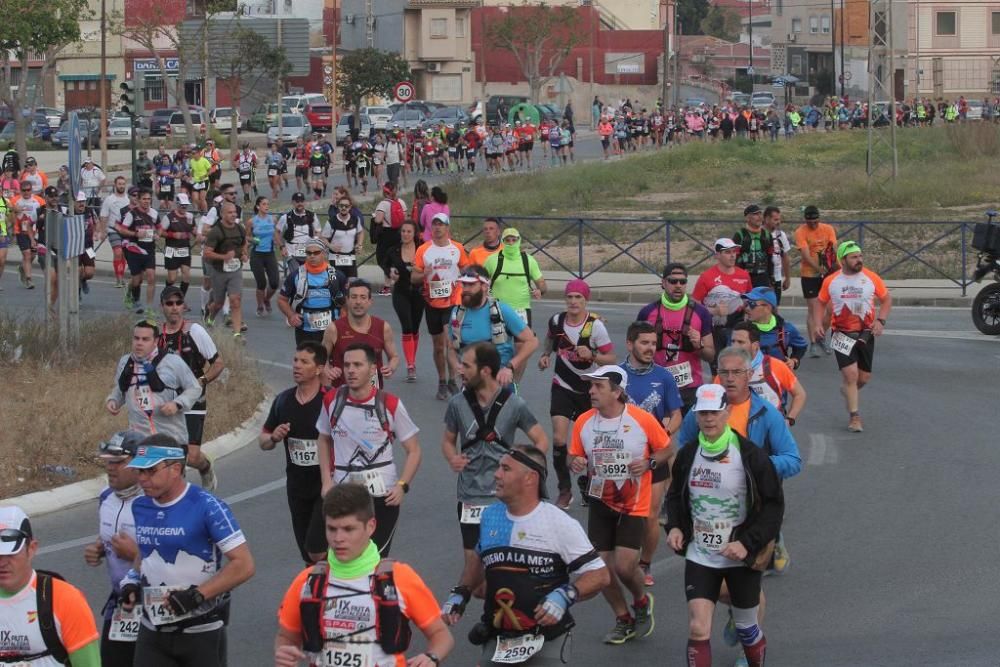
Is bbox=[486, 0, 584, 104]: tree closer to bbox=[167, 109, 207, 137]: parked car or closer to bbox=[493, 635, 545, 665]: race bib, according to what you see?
bbox=[167, 109, 207, 137]: parked car

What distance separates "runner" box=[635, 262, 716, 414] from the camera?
1150cm

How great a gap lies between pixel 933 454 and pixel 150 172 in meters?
31.5

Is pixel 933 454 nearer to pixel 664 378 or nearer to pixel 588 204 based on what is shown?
pixel 664 378

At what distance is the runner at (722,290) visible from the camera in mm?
13562

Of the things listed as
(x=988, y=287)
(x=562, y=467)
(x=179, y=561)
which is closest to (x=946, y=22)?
(x=988, y=287)

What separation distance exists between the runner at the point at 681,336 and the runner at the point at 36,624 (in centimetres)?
632

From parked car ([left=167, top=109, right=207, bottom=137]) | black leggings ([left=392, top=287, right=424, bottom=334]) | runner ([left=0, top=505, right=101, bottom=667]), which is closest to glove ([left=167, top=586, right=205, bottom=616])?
runner ([left=0, top=505, right=101, bottom=667])

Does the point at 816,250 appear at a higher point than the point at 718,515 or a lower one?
higher

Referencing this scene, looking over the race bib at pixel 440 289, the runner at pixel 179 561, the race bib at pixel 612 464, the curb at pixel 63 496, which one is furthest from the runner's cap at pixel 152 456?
the race bib at pixel 440 289

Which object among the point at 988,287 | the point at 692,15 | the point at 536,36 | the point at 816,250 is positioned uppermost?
the point at 692,15

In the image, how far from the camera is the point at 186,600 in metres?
6.40

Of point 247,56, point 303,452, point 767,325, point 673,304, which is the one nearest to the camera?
point 303,452

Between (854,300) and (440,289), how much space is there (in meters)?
4.11

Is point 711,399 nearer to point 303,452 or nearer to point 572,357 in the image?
point 303,452
